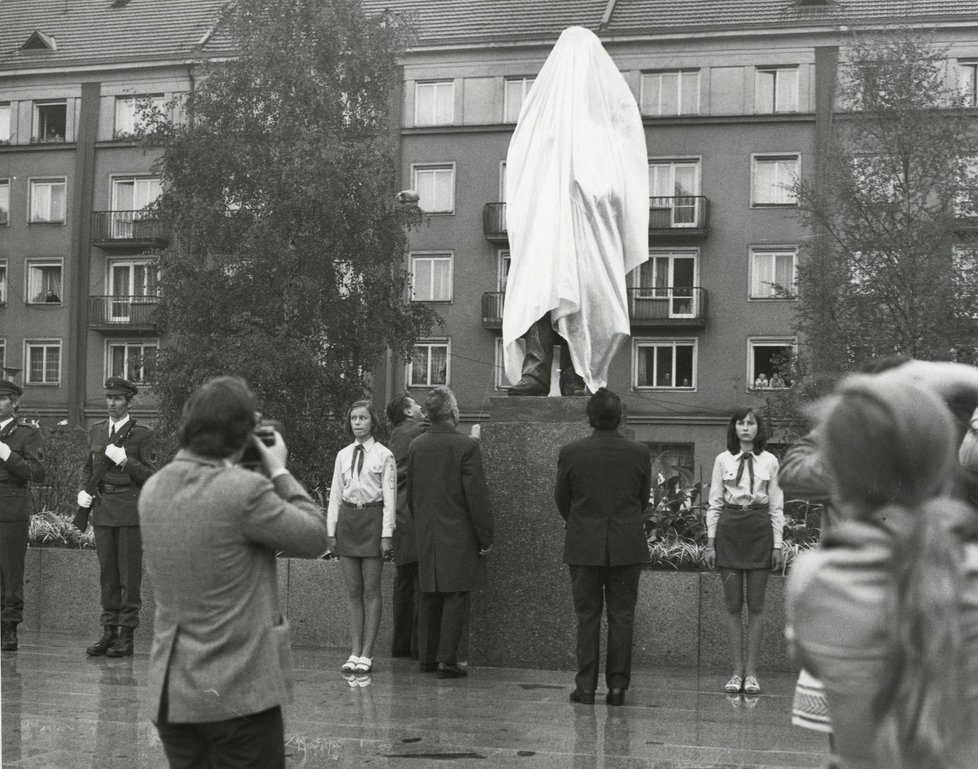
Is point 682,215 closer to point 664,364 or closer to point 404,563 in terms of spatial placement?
point 664,364

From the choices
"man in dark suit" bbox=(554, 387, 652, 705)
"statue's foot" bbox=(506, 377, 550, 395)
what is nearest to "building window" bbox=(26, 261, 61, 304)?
"statue's foot" bbox=(506, 377, 550, 395)

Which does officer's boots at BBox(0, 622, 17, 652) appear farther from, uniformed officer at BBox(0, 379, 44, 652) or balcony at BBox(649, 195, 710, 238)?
balcony at BBox(649, 195, 710, 238)

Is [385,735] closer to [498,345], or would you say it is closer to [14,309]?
[498,345]

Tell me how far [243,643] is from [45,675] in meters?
5.94

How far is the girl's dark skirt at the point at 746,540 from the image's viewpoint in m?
8.86

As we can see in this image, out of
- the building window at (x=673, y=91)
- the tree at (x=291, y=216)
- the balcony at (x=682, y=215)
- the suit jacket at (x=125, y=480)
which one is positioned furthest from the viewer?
the balcony at (x=682, y=215)

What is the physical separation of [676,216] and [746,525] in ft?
118

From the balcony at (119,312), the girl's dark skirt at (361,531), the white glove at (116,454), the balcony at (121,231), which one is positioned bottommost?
the girl's dark skirt at (361,531)

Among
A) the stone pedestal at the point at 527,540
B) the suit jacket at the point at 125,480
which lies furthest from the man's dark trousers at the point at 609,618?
the suit jacket at the point at 125,480

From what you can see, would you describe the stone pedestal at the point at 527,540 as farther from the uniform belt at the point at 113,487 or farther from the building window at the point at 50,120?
the building window at the point at 50,120

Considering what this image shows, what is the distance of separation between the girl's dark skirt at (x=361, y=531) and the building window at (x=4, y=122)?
1723 inches

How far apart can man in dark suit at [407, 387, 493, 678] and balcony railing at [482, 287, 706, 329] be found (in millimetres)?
34744

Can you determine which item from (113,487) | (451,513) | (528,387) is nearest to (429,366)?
(113,487)

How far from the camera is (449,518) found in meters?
9.44
